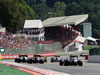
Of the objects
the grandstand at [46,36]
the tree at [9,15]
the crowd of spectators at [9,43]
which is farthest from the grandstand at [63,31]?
the crowd of spectators at [9,43]

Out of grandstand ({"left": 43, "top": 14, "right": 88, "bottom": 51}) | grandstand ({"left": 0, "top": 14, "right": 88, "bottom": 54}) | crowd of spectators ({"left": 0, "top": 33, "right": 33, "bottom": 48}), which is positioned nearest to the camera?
crowd of spectators ({"left": 0, "top": 33, "right": 33, "bottom": 48})

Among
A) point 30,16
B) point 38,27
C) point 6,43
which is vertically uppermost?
point 30,16

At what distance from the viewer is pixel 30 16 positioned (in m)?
120

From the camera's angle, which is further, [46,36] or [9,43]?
[46,36]

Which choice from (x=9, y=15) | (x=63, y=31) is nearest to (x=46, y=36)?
(x=63, y=31)

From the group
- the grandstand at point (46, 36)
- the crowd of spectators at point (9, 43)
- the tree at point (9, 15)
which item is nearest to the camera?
the crowd of spectators at point (9, 43)

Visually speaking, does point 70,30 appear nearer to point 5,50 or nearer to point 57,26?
point 57,26

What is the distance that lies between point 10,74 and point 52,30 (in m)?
68.9

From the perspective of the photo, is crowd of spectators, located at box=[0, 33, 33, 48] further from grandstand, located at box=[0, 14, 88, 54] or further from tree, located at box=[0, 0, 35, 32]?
tree, located at box=[0, 0, 35, 32]

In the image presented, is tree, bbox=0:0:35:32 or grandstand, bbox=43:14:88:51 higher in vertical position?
tree, bbox=0:0:35:32

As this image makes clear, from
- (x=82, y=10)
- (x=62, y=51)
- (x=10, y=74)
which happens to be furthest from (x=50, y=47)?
(x=82, y=10)

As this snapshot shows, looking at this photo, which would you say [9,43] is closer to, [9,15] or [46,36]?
[9,15]

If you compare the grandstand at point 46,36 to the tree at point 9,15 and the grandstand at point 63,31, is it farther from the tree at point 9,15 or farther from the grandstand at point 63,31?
the tree at point 9,15

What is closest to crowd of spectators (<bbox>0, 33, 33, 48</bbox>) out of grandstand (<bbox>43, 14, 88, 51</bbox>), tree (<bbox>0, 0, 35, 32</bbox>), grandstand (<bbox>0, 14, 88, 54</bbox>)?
grandstand (<bbox>0, 14, 88, 54</bbox>)
